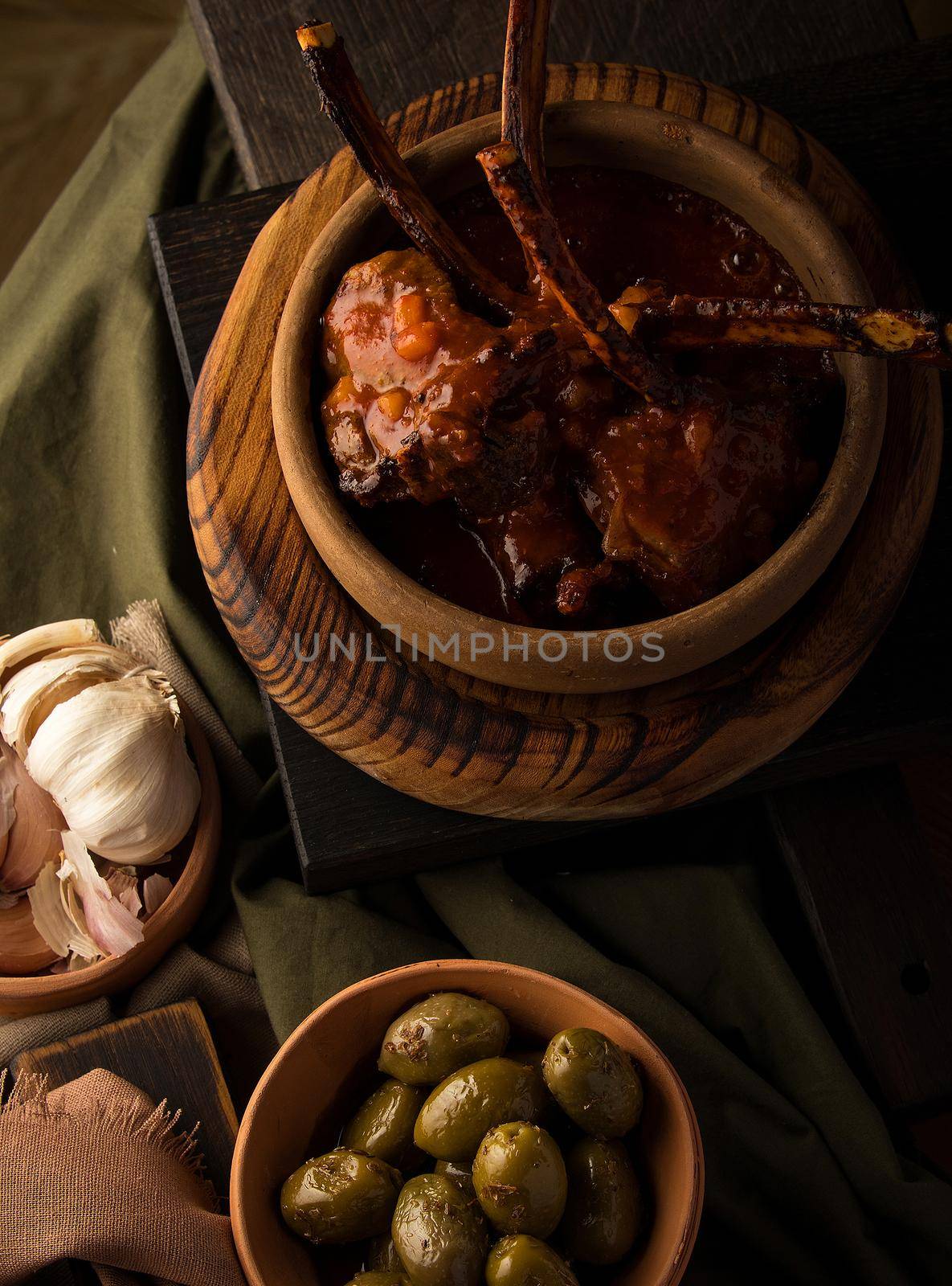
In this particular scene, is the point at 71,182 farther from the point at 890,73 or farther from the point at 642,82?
the point at 890,73

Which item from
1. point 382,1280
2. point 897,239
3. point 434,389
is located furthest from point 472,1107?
point 897,239

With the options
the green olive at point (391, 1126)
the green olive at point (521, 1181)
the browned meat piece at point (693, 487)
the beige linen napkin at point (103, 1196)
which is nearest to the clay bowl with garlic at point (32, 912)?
the beige linen napkin at point (103, 1196)

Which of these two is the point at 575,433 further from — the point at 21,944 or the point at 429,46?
the point at 21,944

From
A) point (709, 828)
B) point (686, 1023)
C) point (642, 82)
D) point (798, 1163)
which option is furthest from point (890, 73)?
point (798, 1163)

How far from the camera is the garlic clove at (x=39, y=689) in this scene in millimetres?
1242

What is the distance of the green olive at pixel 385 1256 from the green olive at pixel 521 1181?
12 centimetres

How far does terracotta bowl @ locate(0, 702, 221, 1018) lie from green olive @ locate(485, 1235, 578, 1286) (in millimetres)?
497

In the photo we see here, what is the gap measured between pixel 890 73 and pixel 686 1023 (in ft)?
3.25

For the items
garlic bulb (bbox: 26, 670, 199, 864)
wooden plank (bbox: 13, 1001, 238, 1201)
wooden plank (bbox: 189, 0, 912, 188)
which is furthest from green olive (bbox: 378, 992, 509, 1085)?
wooden plank (bbox: 189, 0, 912, 188)

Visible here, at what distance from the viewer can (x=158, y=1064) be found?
120 cm

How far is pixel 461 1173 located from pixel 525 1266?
0.34 feet

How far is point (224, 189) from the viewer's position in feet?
5.13

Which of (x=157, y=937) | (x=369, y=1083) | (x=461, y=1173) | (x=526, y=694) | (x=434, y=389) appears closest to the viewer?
(x=434, y=389)

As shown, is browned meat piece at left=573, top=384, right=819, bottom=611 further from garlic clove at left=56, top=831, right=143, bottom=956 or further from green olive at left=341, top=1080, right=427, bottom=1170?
garlic clove at left=56, top=831, right=143, bottom=956
